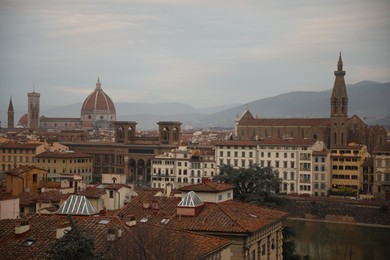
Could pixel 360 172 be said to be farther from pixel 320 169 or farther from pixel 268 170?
pixel 268 170

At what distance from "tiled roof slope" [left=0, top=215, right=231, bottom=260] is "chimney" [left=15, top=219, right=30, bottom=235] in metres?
0.10

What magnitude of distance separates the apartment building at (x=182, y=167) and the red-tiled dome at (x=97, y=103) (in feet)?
320

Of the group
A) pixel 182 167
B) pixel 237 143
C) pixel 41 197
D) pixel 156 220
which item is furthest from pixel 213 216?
pixel 182 167

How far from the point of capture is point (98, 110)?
172875 mm

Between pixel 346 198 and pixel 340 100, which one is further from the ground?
pixel 340 100

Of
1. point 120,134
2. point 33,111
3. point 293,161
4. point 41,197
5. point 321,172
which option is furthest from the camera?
point 33,111

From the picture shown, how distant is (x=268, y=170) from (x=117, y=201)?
1637cm

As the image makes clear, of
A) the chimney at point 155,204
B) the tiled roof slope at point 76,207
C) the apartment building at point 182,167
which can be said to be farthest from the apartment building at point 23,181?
the apartment building at point 182,167

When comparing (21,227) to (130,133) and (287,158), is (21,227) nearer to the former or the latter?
(287,158)

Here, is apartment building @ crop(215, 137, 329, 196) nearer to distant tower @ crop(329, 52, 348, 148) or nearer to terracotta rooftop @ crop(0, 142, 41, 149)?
distant tower @ crop(329, 52, 348, 148)

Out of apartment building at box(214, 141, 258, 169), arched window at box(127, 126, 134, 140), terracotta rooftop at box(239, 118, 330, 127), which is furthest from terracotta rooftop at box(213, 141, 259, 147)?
arched window at box(127, 126, 134, 140)

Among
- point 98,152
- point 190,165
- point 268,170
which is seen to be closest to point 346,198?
point 190,165

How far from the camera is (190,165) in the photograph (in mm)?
75188

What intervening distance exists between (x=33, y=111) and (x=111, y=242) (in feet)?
509
